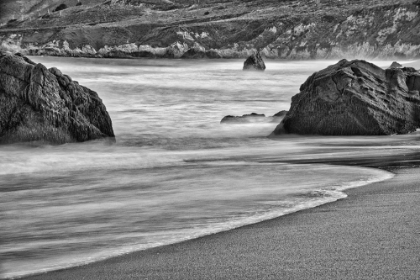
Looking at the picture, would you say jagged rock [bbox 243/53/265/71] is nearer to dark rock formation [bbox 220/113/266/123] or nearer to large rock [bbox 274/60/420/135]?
dark rock formation [bbox 220/113/266/123]

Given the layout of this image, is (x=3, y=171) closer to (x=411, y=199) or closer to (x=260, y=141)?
(x=260, y=141)

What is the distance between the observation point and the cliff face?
74562 millimetres

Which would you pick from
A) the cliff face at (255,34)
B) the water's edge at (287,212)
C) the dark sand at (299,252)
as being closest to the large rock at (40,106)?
the water's edge at (287,212)

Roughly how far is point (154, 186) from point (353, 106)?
5557 millimetres

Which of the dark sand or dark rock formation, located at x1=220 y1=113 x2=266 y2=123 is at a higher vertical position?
the dark sand

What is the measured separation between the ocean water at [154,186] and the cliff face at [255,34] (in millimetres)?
57441

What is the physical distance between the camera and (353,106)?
11586mm

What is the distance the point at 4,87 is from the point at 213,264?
825cm

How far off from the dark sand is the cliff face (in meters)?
63.8

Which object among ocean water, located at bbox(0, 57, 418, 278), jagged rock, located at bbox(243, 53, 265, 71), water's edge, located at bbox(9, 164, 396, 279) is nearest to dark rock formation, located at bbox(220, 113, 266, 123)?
ocean water, located at bbox(0, 57, 418, 278)

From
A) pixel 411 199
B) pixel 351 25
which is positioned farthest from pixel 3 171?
pixel 351 25

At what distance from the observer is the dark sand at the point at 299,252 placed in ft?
11.3

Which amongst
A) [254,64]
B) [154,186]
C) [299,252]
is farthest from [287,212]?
[254,64]

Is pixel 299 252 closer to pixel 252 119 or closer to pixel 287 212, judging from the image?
pixel 287 212
